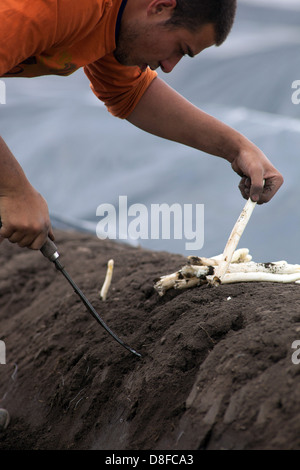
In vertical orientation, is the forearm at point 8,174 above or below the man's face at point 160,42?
below

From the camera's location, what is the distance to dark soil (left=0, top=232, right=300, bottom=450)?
136cm

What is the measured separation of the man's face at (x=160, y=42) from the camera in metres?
1.64

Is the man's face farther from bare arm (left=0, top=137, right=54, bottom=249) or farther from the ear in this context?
bare arm (left=0, top=137, right=54, bottom=249)

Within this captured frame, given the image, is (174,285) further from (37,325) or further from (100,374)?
(37,325)

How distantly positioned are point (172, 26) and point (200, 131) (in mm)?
525

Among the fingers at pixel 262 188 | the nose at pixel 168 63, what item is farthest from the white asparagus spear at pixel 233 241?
the nose at pixel 168 63

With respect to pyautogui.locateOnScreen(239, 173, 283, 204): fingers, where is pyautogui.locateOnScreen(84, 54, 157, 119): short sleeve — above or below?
above

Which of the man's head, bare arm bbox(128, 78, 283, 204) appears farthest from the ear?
bare arm bbox(128, 78, 283, 204)

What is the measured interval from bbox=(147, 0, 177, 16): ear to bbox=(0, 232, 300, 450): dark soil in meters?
0.87

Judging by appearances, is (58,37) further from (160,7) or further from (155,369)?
(155,369)

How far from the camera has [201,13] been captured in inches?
62.7

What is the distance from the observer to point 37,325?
2438mm

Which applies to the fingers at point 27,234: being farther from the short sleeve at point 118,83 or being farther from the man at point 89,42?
the short sleeve at point 118,83

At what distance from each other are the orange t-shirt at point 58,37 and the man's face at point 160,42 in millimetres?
47
